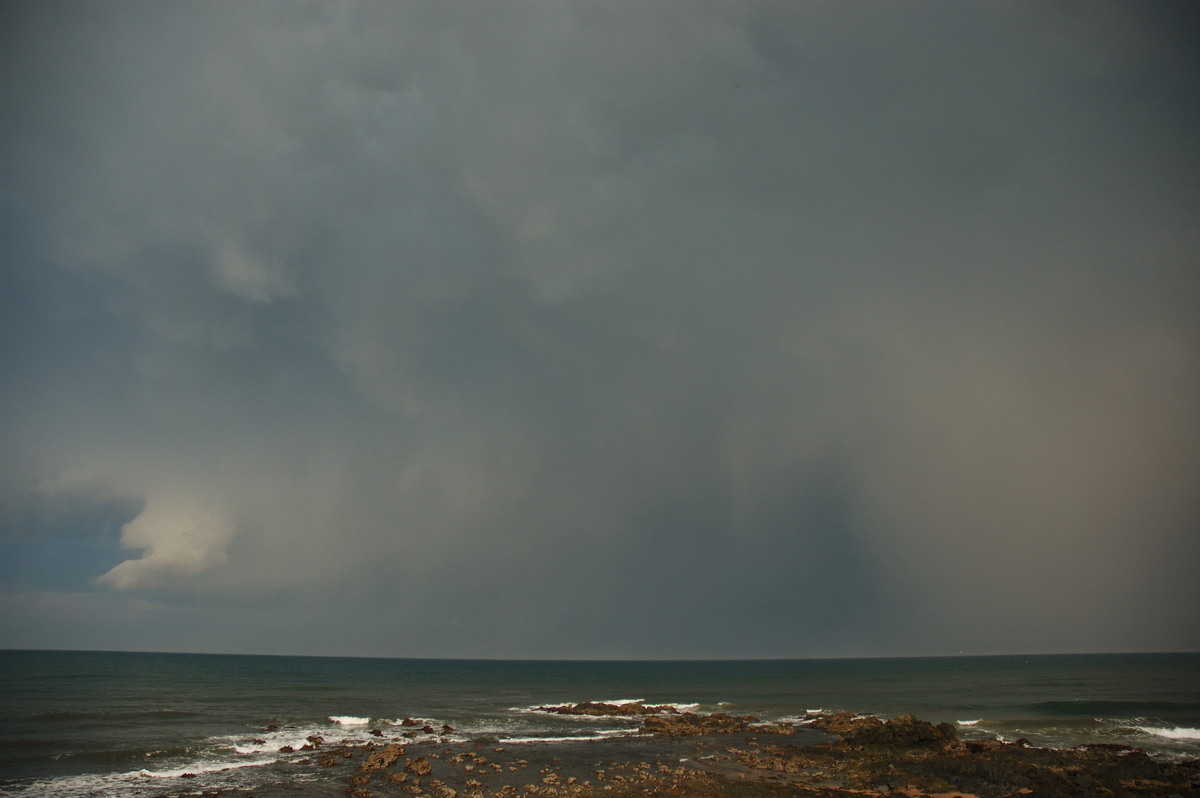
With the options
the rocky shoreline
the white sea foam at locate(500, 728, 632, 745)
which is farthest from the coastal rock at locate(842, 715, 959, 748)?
the white sea foam at locate(500, 728, 632, 745)

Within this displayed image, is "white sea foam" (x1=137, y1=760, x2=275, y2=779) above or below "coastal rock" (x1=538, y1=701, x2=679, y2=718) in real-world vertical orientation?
above

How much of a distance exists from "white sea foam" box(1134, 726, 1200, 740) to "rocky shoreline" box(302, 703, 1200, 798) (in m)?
9.93

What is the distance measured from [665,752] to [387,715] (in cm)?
2734

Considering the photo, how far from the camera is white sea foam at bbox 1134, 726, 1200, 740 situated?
4147cm

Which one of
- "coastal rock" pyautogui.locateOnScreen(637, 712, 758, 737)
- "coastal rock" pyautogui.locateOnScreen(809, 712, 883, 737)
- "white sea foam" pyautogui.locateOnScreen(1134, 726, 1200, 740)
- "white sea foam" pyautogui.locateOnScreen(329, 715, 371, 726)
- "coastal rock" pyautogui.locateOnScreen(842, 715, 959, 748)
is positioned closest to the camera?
"coastal rock" pyautogui.locateOnScreen(842, 715, 959, 748)

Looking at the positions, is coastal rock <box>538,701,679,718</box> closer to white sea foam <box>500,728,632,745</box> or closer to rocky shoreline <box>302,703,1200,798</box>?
white sea foam <box>500,728,632,745</box>

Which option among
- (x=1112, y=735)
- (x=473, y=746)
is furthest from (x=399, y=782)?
(x=1112, y=735)

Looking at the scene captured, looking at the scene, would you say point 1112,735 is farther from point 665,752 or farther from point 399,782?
point 399,782

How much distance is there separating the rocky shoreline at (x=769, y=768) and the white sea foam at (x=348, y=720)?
34.9ft

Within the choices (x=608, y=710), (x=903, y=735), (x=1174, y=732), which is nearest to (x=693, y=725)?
(x=608, y=710)

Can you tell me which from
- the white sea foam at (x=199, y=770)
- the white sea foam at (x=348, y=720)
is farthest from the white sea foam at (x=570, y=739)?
the white sea foam at (x=199, y=770)

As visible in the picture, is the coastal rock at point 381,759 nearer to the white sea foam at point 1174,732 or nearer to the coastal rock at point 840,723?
the coastal rock at point 840,723

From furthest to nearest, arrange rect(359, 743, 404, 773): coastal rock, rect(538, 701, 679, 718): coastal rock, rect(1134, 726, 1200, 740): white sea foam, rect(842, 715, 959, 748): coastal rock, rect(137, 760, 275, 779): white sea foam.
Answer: rect(538, 701, 679, 718): coastal rock
rect(1134, 726, 1200, 740): white sea foam
rect(842, 715, 959, 748): coastal rock
rect(359, 743, 404, 773): coastal rock
rect(137, 760, 275, 779): white sea foam

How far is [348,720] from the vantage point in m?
47.9
